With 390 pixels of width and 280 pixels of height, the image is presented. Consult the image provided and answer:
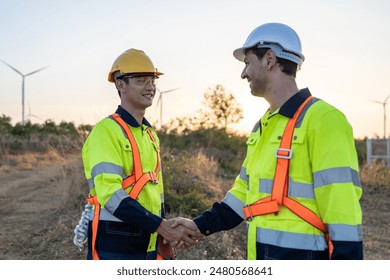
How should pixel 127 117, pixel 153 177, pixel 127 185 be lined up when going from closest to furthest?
pixel 127 185 → pixel 153 177 → pixel 127 117

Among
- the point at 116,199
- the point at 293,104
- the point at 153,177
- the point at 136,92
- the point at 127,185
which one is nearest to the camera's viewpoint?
the point at 293,104

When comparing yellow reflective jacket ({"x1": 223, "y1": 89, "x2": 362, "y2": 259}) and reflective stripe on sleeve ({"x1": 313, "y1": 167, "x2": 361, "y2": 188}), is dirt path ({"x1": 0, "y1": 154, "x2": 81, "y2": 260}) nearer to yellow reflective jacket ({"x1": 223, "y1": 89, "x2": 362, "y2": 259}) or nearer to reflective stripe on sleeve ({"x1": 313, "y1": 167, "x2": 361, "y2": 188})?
yellow reflective jacket ({"x1": 223, "y1": 89, "x2": 362, "y2": 259})

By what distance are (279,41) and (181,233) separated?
1637 millimetres

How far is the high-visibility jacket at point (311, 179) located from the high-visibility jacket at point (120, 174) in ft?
2.96

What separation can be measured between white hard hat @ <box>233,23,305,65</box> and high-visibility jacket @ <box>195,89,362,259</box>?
0.76ft

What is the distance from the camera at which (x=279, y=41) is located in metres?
2.99

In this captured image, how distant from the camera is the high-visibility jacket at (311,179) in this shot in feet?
8.26

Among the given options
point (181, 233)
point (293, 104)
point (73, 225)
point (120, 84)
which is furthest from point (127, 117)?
point (73, 225)

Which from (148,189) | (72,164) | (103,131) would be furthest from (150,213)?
(72,164)

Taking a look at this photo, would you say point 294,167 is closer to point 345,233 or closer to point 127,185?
point 345,233

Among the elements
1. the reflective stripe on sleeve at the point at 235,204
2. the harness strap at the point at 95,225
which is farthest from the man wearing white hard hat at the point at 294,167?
the harness strap at the point at 95,225

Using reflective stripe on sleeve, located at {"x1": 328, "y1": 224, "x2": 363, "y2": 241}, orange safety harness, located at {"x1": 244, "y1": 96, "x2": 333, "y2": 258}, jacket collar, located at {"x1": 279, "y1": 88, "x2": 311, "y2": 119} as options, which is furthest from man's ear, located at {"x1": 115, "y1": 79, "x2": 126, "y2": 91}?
reflective stripe on sleeve, located at {"x1": 328, "y1": 224, "x2": 363, "y2": 241}

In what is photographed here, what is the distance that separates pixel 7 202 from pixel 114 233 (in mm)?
8593

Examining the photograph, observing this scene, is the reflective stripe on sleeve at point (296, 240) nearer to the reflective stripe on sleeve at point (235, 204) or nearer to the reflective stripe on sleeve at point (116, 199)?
the reflective stripe on sleeve at point (235, 204)
